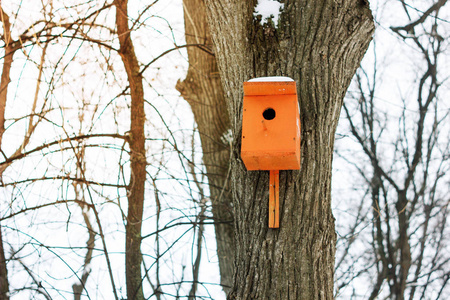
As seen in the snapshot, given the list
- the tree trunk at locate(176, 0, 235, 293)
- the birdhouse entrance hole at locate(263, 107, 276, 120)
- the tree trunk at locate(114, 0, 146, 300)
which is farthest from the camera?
the tree trunk at locate(176, 0, 235, 293)

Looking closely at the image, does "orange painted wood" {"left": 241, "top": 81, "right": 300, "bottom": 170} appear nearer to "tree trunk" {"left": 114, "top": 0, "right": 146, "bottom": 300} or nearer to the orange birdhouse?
the orange birdhouse

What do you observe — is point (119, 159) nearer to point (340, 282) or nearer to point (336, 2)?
point (336, 2)

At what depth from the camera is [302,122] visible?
232 cm

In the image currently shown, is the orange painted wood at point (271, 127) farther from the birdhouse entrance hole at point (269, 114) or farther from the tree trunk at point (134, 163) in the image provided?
the tree trunk at point (134, 163)

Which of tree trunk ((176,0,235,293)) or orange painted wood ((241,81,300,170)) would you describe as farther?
tree trunk ((176,0,235,293))

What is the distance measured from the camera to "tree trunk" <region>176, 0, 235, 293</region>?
14.2 feet

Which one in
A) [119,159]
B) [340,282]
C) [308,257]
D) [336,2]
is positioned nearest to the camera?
[308,257]

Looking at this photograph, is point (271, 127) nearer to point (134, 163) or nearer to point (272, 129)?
point (272, 129)

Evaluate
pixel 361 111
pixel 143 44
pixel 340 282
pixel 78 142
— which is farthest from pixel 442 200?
pixel 78 142

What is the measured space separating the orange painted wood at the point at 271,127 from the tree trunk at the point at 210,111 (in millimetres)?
2020

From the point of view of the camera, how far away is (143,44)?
14.2 ft

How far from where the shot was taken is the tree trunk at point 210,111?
14.2 feet

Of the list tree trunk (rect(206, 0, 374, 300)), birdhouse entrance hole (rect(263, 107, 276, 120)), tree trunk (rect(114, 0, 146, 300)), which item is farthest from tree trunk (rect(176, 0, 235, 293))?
→ birdhouse entrance hole (rect(263, 107, 276, 120))

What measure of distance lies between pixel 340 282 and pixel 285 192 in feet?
16.8
